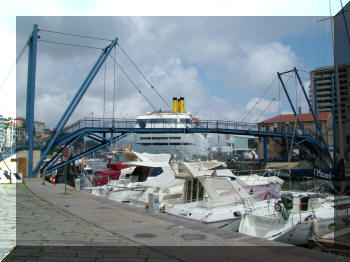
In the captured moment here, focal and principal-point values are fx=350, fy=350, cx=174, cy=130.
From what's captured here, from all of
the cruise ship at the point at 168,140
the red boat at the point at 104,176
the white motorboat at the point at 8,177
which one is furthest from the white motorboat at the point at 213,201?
the cruise ship at the point at 168,140

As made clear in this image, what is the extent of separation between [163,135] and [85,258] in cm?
4804

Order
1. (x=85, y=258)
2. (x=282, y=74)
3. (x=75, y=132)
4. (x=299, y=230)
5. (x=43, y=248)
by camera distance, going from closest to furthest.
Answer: (x=85, y=258) → (x=43, y=248) → (x=299, y=230) → (x=75, y=132) → (x=282, y=74)

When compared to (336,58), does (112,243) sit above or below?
below

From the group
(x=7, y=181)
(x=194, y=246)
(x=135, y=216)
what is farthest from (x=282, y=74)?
(x=194, y=246)

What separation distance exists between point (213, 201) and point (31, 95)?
2159 cm

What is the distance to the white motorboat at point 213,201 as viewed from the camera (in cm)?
1417

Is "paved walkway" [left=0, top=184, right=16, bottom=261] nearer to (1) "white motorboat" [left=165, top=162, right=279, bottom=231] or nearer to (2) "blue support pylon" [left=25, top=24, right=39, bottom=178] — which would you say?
(1) "white motorboat" [left=165, top=162, right=279, bottom=231]

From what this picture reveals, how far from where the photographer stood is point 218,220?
1382 cm

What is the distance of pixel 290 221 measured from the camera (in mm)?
13406

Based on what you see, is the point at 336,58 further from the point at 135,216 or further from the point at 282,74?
the point at 282,74

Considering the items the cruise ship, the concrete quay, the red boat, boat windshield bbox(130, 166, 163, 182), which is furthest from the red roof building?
the concrete quay

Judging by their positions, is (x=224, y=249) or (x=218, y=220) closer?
(x=224, y=249)

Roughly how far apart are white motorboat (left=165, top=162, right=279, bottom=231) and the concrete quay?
141 inches

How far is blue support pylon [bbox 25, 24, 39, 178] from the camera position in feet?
97.2
